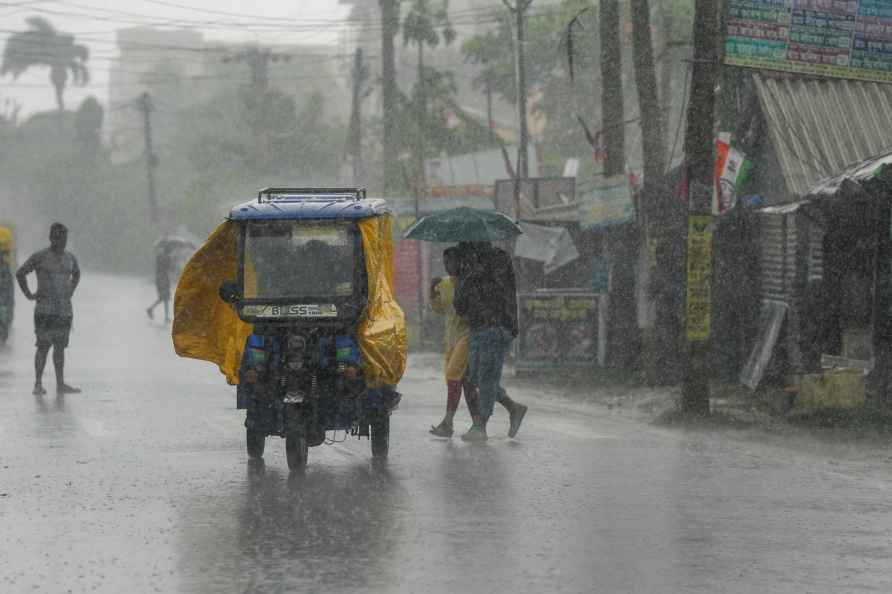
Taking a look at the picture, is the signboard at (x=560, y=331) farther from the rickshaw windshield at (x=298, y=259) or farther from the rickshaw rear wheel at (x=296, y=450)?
the rickshaw rear wheel at (x=296, y=450)

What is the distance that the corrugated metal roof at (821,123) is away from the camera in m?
18.5

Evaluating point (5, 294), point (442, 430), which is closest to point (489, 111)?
point (5, 294)

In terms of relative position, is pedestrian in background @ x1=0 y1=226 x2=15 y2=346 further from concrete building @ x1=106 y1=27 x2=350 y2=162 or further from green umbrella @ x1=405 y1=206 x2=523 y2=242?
concrete building @ x1=106 y1=27 x2=350 y2=162

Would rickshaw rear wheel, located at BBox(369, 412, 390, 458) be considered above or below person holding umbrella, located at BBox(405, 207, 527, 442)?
below

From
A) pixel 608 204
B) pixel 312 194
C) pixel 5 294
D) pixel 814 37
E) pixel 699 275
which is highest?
pixel 814 37

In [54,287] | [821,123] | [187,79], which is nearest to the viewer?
[54,287]

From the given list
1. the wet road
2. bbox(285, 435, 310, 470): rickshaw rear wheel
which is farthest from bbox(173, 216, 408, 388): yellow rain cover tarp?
the wet road

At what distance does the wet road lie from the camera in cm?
793

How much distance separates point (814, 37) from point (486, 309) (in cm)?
689

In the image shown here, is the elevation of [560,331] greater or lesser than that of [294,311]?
lesser

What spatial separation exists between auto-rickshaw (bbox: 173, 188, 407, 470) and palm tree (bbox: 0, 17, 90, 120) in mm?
105904

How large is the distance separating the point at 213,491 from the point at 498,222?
489 cm

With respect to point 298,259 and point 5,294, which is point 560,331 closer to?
point 298,259

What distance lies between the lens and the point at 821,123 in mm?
19203
